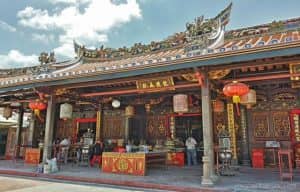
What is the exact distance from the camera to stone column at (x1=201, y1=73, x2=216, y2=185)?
5.79 m

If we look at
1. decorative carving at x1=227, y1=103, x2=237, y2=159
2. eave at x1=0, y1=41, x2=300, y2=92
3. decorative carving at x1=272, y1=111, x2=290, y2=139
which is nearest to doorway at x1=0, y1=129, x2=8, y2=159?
eave at x1=0, y1=41, x2=300, y2=92

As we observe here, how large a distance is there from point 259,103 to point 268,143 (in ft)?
4.63

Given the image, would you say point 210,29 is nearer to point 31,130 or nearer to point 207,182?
point 207,182

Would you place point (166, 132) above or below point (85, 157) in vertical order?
above

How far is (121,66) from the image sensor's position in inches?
264

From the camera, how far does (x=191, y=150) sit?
9.73 meters

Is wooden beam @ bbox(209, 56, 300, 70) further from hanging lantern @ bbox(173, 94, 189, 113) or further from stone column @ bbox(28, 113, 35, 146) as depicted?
stone column @ bbox(28, 113, 35, 146)

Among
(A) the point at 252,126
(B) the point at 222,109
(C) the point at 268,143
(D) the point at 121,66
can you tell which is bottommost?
(C) the point at 268,143

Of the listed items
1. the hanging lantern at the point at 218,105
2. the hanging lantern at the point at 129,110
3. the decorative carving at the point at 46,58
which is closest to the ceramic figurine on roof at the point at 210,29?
the hanging lantern at the point at 218,105

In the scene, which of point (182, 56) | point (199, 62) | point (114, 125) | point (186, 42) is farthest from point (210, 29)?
point (114, 125)

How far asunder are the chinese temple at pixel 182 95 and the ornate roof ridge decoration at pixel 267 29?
0.03 m

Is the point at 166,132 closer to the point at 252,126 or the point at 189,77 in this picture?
the point at 252,126

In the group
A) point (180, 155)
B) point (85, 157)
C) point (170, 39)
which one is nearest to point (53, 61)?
point (85, 157)

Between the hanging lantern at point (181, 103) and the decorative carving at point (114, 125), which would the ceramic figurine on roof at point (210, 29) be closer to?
the hanging lantern at point (181, 103)
